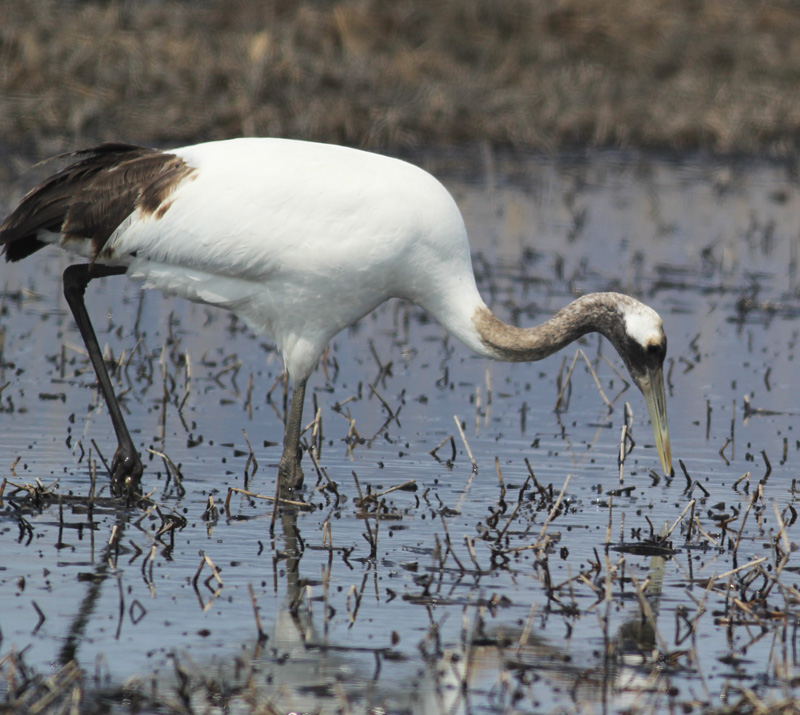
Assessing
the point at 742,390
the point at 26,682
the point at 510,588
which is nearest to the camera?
the point at 26,682

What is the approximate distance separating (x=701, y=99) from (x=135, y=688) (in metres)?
16.2

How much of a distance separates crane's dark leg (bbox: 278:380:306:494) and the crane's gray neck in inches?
35.3

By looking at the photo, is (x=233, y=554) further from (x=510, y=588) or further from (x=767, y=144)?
(x=767, y=144)

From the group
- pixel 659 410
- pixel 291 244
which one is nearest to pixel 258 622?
pixel 291 244

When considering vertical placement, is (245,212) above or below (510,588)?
above

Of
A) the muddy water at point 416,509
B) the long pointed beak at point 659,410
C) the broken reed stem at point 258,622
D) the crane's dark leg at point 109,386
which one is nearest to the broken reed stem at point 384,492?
the muddy water at point 416,509

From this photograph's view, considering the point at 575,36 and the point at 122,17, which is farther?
the point at 575,36

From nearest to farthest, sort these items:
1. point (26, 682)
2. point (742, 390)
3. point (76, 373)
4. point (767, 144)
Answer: point (26, 682)
point (76, 373)
point (742, 390)
point (767, 144)

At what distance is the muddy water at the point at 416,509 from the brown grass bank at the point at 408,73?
15.0 ft

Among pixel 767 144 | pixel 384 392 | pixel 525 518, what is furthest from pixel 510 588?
pixel 767 144

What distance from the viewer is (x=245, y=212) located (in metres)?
6.72

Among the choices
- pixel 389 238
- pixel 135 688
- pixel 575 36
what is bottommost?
pixel 135 688

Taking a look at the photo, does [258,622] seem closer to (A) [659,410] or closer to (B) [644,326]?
(B) [644,326]

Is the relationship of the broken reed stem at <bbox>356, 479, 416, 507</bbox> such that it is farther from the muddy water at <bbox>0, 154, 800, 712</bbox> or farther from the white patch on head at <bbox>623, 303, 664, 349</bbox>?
the white patch on head at <bbox>623, 303, 664, 349</bbox>
